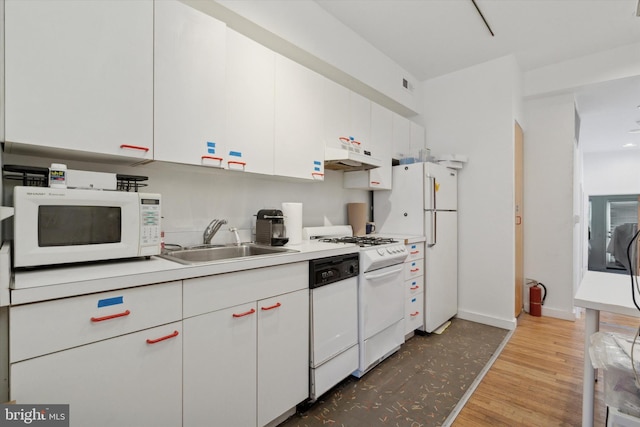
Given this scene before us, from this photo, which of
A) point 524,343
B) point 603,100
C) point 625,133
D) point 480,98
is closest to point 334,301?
point 524,343

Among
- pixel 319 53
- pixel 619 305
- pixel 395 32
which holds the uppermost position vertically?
pixel 395 32

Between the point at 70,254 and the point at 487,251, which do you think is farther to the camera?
the point at 487,251

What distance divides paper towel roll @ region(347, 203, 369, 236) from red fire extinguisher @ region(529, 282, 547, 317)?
2.33m

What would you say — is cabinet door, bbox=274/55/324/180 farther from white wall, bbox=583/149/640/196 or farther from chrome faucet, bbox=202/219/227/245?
white wall, bbox=583/149/640/196

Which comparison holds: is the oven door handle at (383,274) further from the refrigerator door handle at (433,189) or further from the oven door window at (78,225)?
the oven door window at (78,225)

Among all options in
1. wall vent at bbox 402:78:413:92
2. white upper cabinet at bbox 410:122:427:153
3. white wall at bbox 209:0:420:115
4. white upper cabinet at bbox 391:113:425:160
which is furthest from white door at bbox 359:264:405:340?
wall vent at bbox 402:78:413:92

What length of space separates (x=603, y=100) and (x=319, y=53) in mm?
4063

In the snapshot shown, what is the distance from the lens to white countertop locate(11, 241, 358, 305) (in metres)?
0.93

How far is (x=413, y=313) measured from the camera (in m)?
2.87

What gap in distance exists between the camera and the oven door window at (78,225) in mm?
1168

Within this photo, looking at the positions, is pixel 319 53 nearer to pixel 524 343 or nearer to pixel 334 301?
pixel 334 301

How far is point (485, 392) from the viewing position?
2.06 m

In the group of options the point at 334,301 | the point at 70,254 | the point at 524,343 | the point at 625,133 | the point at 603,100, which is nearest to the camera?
the point at 70,254

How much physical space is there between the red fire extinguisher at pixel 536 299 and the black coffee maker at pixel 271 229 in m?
3.35
